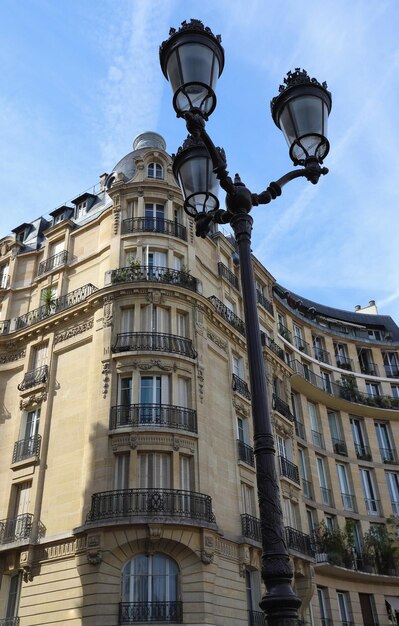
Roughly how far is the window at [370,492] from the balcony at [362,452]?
67 cm

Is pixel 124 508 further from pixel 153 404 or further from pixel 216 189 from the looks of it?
pixel 216 189

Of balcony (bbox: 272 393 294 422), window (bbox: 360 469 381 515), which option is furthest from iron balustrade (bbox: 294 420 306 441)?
window (bbox: 360 469 381 515)

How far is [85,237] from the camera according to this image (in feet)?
85.3

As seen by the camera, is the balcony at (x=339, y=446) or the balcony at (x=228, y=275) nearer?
the balcony at (x=228, y=275)

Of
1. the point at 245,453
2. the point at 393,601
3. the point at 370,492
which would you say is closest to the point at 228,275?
the point at 245,453

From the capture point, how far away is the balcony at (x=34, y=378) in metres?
22.8

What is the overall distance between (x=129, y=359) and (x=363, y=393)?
1936 cm

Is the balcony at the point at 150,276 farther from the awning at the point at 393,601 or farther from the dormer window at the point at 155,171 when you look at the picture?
the awning at the point at 393,601

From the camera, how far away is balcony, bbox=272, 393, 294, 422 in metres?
27.1

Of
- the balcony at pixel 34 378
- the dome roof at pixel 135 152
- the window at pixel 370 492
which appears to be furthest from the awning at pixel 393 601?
the dome roof at pixel 135 152

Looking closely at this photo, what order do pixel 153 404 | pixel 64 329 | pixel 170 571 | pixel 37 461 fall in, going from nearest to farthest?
pixel 170 571
pixel 153 404
pixel 37 461
pixel 64 329

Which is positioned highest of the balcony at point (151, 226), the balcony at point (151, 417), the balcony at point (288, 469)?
the balcony at point (151, 226)

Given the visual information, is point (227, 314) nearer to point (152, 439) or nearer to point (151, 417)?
point (151, 417)

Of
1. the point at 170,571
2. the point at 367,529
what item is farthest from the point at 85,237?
the point at 367,529
